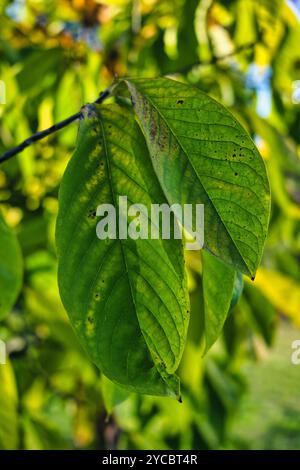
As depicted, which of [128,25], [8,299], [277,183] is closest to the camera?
[8,299]

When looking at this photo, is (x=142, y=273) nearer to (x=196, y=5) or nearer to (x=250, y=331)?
(x=196, y=5)

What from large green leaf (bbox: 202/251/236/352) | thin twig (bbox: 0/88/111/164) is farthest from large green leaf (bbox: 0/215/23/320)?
large green leaf (bbox: 202/251/236/352)

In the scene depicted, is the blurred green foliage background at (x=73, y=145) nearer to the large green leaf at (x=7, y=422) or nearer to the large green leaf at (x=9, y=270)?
the large green leaf at (x=7, y=422)

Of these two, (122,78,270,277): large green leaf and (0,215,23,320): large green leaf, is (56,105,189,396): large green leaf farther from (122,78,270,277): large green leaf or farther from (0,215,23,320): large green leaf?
(0,215,23,320): large green leaf

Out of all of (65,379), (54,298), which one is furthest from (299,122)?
(65,379)

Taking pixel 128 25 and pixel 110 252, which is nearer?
pixel 110 252
